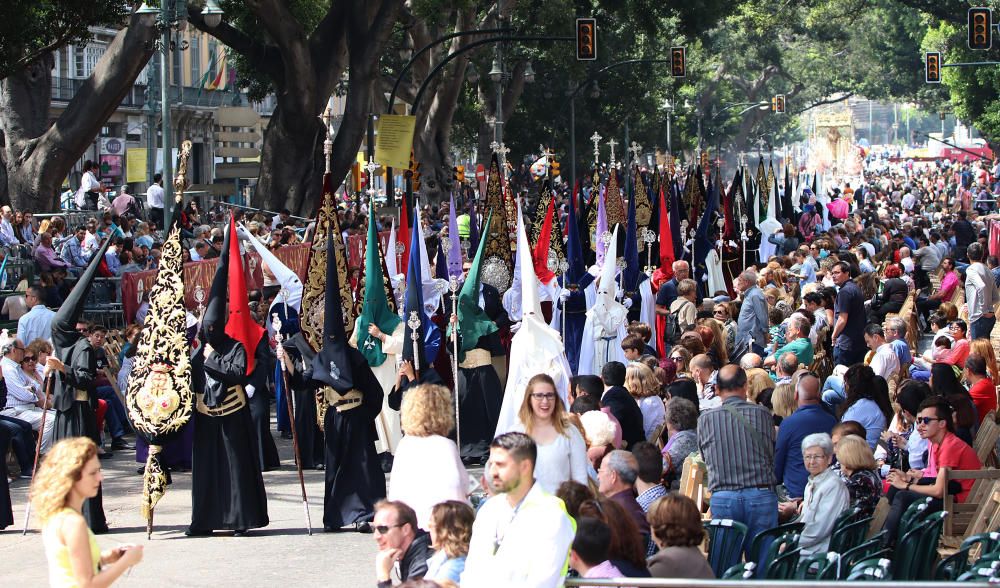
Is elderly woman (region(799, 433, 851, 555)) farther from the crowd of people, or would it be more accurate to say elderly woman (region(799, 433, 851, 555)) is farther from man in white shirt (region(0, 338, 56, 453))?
man in white shirt (region(0, 338, 56, 453))

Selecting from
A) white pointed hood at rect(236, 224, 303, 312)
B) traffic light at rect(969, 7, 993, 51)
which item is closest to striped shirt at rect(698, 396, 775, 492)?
white pointed hood at rect(236, 224, 303, 312)

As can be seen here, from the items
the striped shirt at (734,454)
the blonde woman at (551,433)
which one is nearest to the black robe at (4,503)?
the blonde woman at (551,433)

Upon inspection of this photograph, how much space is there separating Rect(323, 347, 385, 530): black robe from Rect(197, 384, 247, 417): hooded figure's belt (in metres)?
0.67

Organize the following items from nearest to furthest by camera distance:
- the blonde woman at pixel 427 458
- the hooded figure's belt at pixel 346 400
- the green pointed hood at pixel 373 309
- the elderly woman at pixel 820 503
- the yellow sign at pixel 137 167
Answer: the elderly woman at pixel 820 503 → the blonde woman at pixel 427 458 → the hooded figure's belt at pixel 346 400 → the green pointed hood at pixel 373 309 → the yellow sign at pixel 137 167

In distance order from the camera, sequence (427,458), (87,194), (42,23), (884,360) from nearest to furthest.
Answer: (427,458)
(884,360)
(42,23)
(87,194)

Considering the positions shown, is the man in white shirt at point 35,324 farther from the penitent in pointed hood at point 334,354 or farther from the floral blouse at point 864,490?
the floral blouse at point 864,490

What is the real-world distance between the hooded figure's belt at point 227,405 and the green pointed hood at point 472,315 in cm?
302

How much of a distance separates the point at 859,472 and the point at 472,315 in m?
5.74

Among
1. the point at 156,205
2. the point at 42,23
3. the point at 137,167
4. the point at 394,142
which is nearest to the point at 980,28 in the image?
the point at 394,142

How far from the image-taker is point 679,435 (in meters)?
10.2

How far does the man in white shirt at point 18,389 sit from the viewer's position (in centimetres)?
1443

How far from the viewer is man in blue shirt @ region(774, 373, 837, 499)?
977 cm

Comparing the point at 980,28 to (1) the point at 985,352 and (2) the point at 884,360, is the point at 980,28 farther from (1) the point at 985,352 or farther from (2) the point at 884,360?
(1) the point at 985,352

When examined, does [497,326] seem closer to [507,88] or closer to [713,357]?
[713,357]
